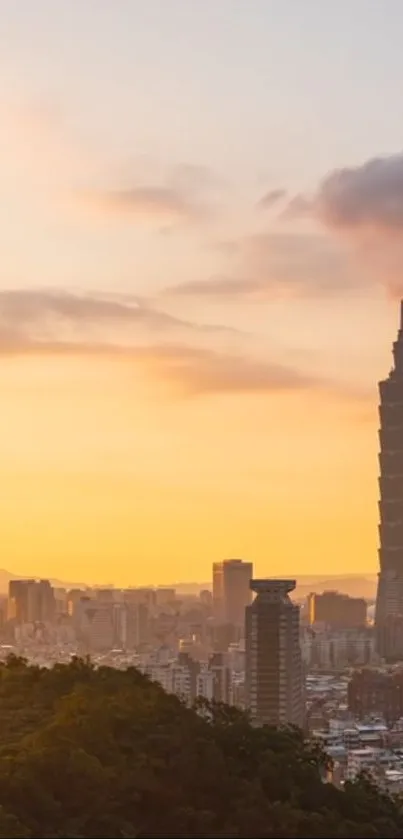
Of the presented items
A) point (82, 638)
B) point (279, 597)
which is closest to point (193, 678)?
point (279, 597)

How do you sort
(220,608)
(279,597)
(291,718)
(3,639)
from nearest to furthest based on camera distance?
(291,718) < (279,597) < (3,639) < (220,608)

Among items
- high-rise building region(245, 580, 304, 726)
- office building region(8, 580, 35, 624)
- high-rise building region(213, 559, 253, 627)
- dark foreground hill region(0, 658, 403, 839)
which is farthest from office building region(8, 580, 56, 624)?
dark foreground hill region(0, 658, 403, 839)

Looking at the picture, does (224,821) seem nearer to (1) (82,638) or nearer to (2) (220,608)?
(1) (82,638)

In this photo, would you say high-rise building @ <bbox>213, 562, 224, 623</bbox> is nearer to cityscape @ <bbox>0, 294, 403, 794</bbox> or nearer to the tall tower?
cityscape @ <bbox>0, 294, 403, 794</bbox>

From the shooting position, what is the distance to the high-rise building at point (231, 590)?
147250 mm

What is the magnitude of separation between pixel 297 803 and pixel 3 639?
9920 centimetres

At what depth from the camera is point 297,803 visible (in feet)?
45.5

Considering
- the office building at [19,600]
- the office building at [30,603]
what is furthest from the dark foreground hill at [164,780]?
the office building at [19,600]

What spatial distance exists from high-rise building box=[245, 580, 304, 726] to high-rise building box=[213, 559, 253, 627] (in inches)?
2889

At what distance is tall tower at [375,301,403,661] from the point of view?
139 meters

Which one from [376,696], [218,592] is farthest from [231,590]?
[376,696]

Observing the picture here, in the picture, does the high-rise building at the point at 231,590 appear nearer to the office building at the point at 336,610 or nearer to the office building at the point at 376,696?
the office building at the point at 336,610

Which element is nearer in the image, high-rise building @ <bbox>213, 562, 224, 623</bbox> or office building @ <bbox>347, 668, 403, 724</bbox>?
office building @ <bbox>347, 668, 403, 724</bbox>

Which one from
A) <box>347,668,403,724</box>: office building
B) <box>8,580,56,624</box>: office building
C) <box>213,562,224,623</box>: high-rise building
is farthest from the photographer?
<box>213,562,224,623</box>: high-rise building
